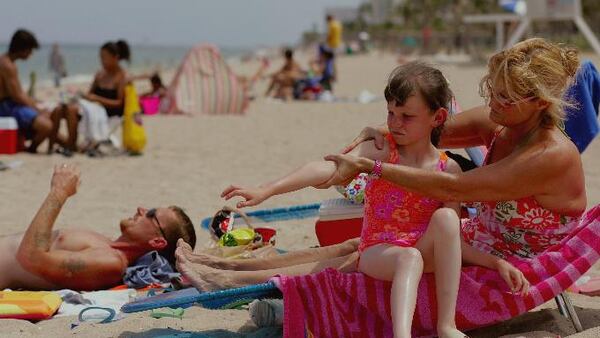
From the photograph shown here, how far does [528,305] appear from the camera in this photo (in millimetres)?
3324

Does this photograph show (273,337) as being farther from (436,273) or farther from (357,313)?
(436,273)

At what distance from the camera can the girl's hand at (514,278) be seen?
3.24 meters

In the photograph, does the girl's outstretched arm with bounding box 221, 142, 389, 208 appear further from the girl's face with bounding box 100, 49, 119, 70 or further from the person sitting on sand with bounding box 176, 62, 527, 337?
the girl's face with bounding box 100, 49, 119, 70

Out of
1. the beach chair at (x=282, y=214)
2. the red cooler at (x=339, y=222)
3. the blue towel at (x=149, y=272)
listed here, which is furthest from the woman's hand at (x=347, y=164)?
the beach chair at (x=282, y=214)

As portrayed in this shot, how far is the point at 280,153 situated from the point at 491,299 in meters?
6.22

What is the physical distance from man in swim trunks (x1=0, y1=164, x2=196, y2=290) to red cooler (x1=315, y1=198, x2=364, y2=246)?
2.29ft

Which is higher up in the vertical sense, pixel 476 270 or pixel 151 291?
pixel 476 270

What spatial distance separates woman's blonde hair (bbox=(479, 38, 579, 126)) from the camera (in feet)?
10.4

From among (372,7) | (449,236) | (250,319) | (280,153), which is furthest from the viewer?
Answer: (372,7)

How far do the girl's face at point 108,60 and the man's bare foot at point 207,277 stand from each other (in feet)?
19.1

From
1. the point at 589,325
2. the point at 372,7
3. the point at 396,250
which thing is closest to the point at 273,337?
the point at 396,250

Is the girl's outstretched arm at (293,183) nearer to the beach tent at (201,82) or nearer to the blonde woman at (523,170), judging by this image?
the blonde woman at (523,170)

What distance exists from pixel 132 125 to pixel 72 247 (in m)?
4.91

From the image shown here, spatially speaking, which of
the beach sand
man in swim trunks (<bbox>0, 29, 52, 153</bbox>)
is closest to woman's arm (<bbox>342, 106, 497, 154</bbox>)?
the beach sand
